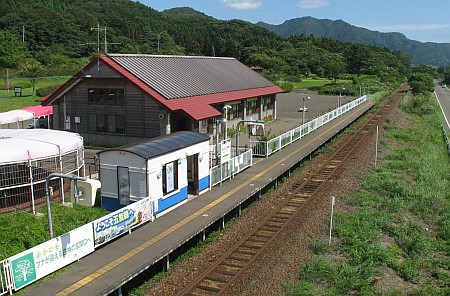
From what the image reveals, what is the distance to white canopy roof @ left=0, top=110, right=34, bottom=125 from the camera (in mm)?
30359

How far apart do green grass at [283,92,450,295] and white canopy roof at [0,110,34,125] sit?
23051 millimetres

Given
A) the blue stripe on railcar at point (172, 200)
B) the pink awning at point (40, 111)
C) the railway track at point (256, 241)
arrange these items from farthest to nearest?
the pink awning at point (40, 111) → the blue stripe on railcar at point (172, 200) → the railway track at point (256, 241)

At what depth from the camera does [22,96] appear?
51250mm

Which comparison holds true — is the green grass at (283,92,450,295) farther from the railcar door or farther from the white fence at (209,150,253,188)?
the railcar door

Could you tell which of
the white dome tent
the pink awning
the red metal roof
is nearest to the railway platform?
the white dome tent

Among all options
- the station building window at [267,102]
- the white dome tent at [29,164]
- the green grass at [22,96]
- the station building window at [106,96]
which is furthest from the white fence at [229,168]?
the green grass at [22,96]

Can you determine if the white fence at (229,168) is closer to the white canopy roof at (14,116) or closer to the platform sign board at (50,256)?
the platform sign board at (50,256)

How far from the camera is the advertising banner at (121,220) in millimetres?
Answer: 12867

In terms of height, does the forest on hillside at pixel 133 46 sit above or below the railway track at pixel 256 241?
above

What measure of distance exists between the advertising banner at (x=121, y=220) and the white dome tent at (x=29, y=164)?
372 cm

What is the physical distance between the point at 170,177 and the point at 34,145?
504 cm

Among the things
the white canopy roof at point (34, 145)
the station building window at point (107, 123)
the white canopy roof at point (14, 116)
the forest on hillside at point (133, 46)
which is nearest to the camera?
the white canopy roof at point (34, 145)

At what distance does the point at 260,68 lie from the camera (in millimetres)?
98750

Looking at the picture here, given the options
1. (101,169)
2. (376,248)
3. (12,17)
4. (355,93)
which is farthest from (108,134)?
(12,17)
